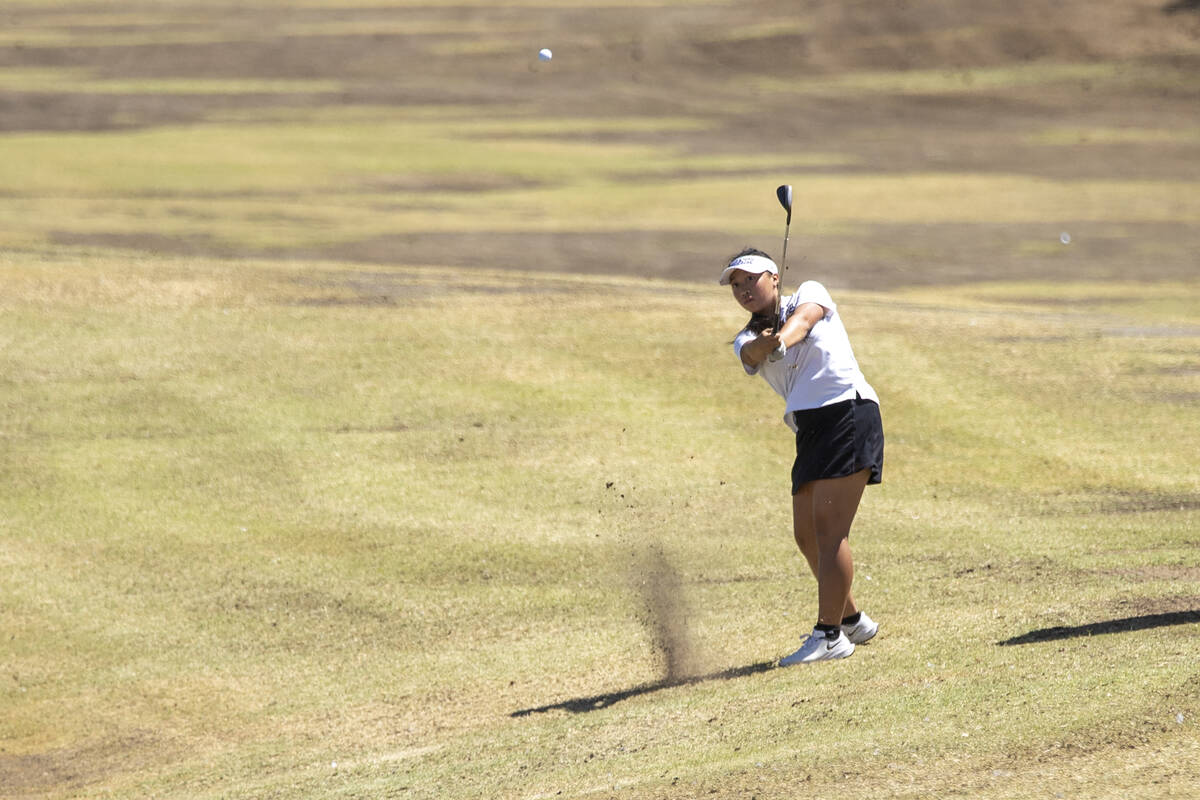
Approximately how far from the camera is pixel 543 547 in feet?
36.5

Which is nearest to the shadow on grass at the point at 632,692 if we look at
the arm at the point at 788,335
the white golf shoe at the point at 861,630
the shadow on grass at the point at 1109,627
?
the white golf shoe at the point at 861,630

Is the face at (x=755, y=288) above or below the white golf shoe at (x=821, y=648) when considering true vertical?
above

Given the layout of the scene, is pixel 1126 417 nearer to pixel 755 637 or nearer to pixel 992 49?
pixel 755 637

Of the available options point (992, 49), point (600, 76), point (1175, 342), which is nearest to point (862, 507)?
point (1175, 342)

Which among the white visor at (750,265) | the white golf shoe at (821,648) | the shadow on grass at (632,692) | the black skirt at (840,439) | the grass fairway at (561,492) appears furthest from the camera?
the shadow on grass at (632,692)

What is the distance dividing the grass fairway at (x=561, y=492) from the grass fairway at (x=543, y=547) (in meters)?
0.04

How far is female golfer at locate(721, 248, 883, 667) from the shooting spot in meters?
7.50

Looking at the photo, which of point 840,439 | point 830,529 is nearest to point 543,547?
point 830,529

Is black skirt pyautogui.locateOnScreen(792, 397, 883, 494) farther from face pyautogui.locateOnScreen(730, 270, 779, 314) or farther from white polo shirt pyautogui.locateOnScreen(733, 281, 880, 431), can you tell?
face pyautogui.locateOnScreen(730, 270, 779, 314)

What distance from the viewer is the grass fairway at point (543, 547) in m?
7.04

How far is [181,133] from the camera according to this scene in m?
36.6

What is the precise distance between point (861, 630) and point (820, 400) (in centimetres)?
146

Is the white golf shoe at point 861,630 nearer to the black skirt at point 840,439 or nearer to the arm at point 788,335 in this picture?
the black skirt at point 840,439

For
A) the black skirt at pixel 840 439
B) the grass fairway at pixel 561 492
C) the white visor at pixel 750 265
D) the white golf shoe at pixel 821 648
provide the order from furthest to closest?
the white golf shoe at pixel 821 648, the black skirt at pixel 840 439, the white visor at pixel 750 265, the grass fairway at pixel 561 492
